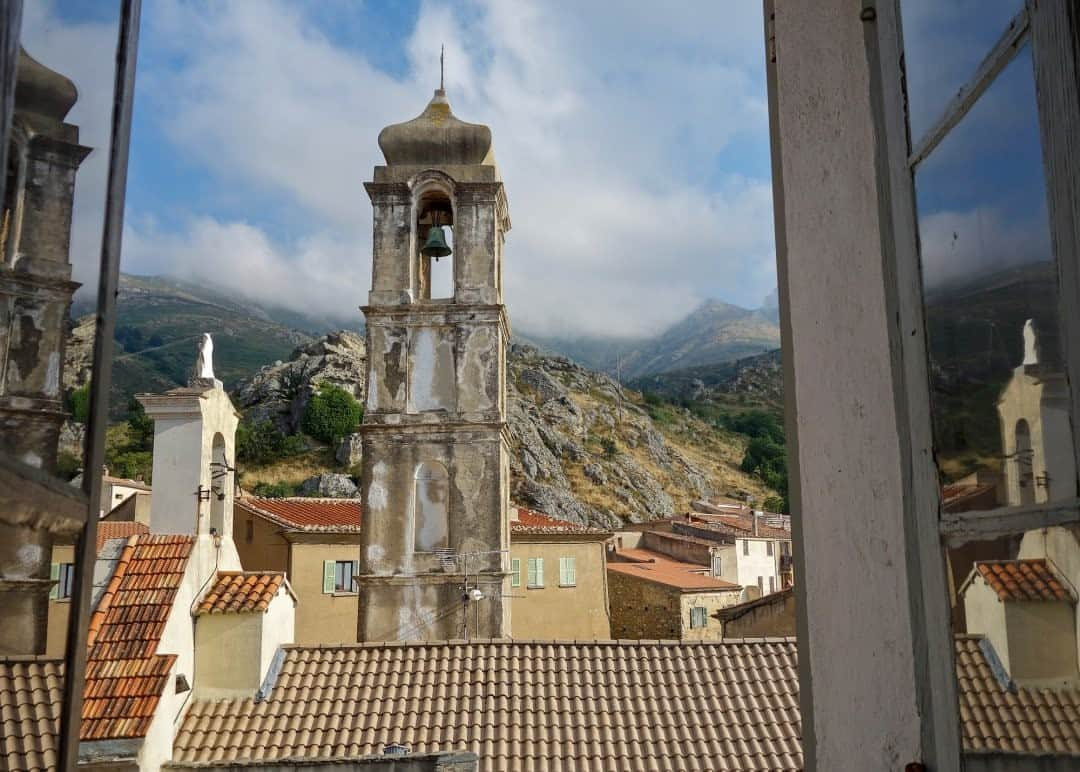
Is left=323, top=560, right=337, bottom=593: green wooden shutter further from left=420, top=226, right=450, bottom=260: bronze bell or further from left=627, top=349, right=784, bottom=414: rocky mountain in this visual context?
left=627, top=349, right=784, bottom=414: rocky mountain

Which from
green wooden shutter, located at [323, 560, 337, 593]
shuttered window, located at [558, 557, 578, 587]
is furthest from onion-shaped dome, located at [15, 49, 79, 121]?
shuttered window, located at [558, 557, 578, 587]

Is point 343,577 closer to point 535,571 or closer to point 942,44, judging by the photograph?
point 535,571

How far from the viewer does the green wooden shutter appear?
88.2 ft

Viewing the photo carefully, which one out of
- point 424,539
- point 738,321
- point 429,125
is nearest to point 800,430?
point 424,539

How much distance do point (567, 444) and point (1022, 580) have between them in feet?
192

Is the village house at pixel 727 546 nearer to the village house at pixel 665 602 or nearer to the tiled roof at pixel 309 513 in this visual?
the village house at pixel 665 602

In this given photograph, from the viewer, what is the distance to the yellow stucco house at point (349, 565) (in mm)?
26734

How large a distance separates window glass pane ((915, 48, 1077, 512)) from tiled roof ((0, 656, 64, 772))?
4.09 feet

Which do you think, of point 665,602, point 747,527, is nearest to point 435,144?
point 665,602

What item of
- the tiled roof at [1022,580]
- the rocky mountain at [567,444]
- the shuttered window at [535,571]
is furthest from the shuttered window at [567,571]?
the tiled roof at [1022,580]

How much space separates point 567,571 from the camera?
3011 cm

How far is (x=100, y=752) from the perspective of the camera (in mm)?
9766

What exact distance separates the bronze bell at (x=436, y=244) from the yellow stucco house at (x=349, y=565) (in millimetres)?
10734

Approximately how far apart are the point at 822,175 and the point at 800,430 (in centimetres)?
51
